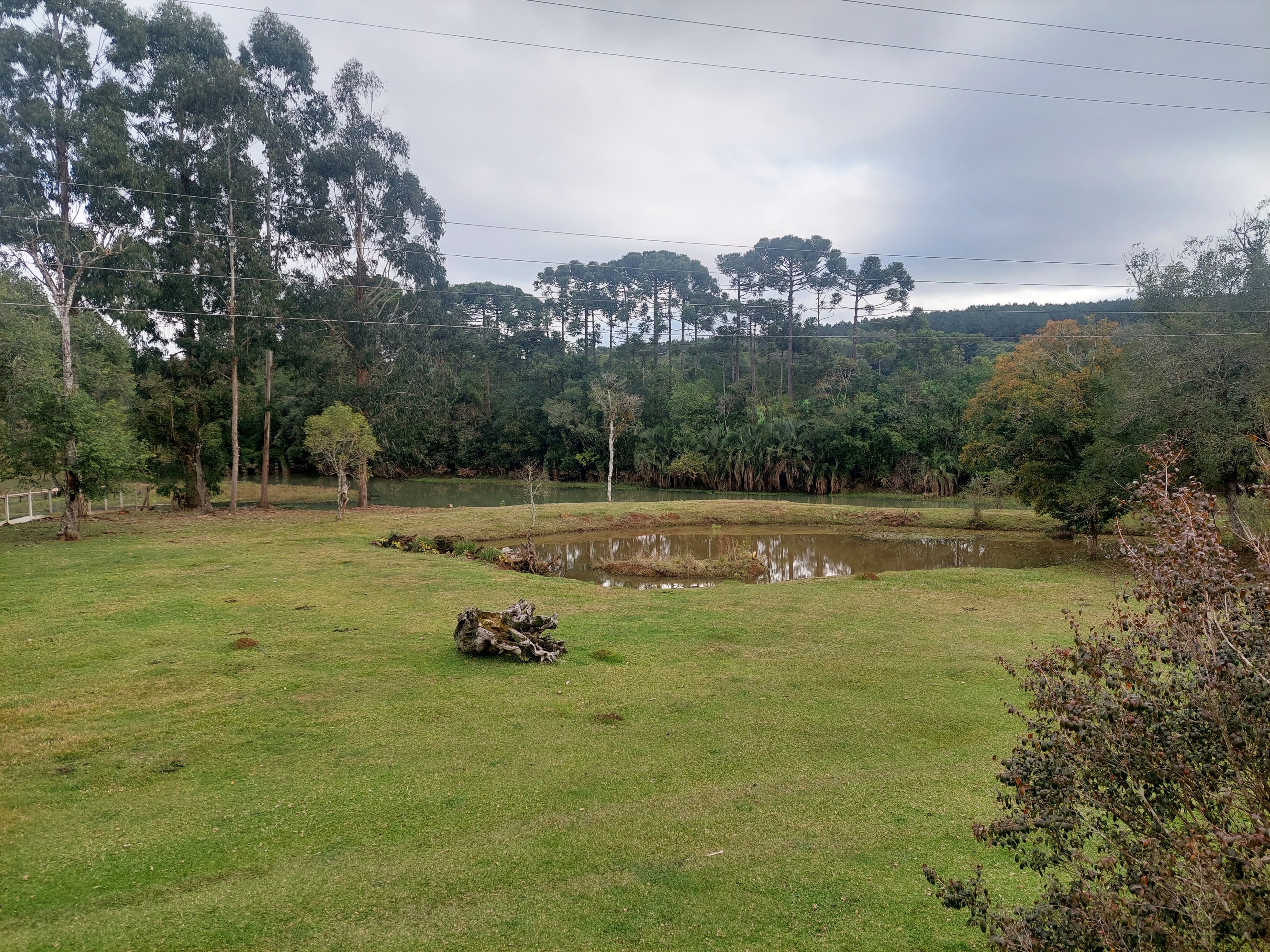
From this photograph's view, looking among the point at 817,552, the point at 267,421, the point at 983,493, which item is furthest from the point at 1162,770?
the point at 267,421

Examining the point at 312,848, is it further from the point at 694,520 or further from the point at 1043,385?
the point at 694,520

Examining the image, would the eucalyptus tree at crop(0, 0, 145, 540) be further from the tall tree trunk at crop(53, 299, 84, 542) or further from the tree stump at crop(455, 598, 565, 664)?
the tree stump at crop(455, 598, 565, 664)

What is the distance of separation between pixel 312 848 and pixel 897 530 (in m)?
28.9

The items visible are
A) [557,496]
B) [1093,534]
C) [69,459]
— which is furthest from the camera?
[557,496]

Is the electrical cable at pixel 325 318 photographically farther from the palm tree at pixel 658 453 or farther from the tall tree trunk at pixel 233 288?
the palm tree at pixel 658 453

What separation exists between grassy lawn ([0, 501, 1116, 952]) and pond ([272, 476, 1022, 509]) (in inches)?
992

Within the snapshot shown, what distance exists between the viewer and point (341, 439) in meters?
Answer: 25.8

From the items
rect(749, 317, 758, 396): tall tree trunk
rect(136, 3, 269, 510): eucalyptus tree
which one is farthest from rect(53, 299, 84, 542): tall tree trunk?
rect(749, 317, 758, 396): tall tree trunk

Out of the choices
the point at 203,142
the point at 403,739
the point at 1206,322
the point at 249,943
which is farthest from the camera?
the point at 203,142

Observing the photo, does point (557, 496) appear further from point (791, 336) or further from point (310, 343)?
point (791, 336)

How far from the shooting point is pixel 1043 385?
2198cm

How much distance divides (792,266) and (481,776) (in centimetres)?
6606

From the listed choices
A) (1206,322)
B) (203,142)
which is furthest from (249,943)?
(203,142)

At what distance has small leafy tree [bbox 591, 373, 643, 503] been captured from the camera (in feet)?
127
